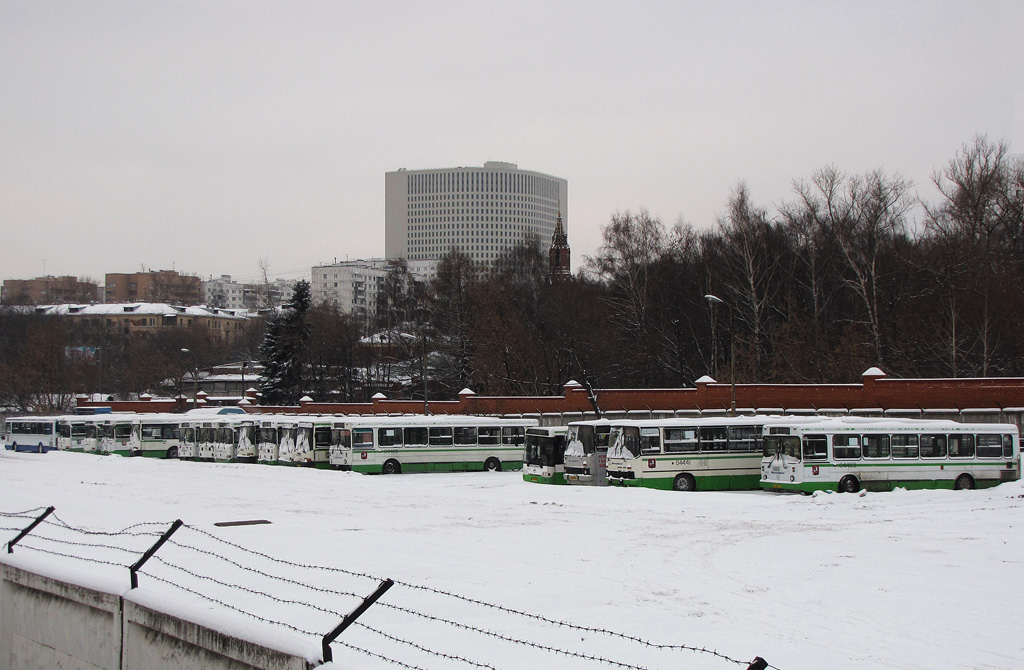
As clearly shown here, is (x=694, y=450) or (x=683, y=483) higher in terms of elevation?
(x=694, y=450)

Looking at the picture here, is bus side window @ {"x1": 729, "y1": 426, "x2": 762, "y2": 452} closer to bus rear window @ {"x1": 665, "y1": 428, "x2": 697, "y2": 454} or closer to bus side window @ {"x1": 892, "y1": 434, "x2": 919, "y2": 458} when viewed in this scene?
bus rear window @ {"x1": 665, "y1": 428, "x2": 697, "y2": 454}

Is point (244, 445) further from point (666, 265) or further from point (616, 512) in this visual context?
point (666, 265)

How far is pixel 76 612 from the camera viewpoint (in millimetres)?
11172

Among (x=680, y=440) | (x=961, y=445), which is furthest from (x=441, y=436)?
(x=961, y=445)

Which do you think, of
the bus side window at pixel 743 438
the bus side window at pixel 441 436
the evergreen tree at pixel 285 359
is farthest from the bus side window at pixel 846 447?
the evergreen tree at pixel 285 359

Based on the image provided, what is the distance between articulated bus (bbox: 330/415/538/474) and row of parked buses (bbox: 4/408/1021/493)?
41 mm

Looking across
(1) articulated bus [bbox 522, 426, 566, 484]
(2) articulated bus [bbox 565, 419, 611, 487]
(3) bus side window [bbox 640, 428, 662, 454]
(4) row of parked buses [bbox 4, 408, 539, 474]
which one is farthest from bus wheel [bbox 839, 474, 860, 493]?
(4) row of parked buses [bbox 4, 408, 539, 474]

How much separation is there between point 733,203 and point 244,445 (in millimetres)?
33676

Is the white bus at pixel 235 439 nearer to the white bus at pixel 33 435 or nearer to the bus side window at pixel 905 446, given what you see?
the white bus at pixel 33 435

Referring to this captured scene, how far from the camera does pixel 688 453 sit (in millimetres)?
31328

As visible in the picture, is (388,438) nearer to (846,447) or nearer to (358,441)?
(358,441)

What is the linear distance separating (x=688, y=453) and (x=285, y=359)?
50134 millimetres

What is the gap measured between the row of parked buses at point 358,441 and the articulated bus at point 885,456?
1319 cm

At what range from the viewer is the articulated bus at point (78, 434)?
5353 cm
